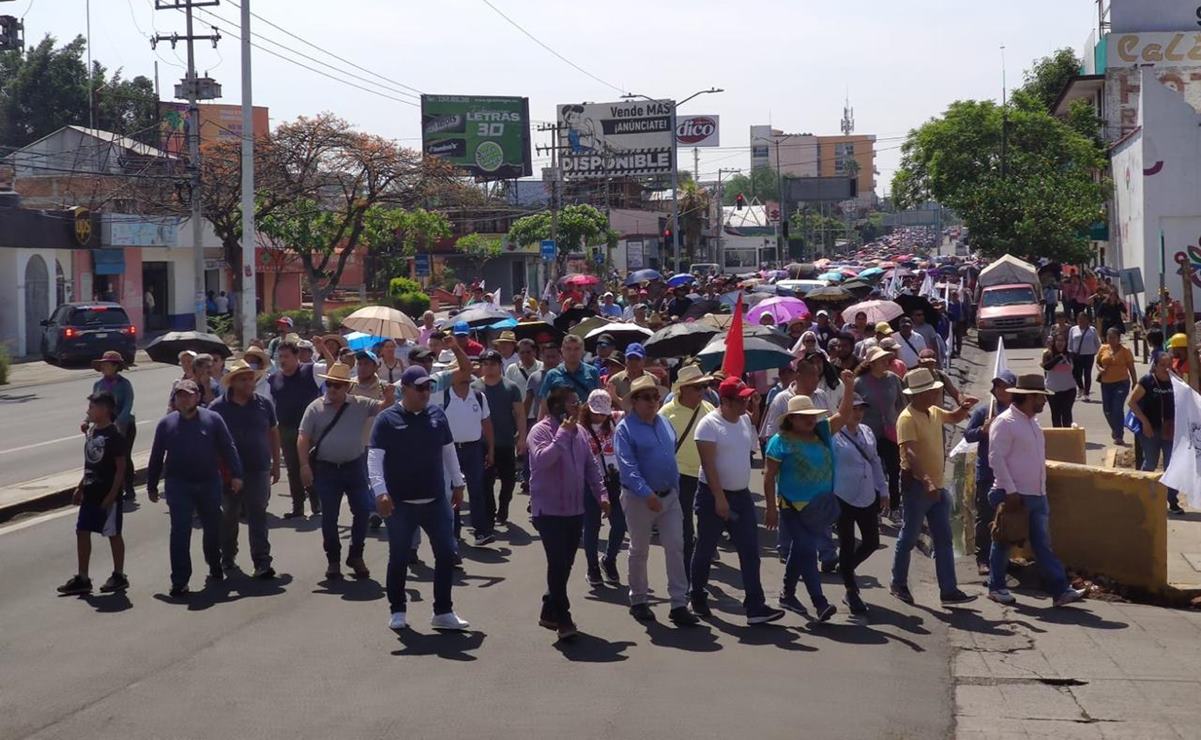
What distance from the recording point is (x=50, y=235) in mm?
Result: 42500

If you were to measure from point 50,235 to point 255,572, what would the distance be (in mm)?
35252

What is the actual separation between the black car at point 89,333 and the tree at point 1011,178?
29562 mm

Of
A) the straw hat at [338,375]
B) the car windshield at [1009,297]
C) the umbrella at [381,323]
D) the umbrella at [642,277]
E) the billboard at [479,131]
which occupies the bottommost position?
the straw hat at [338,375]

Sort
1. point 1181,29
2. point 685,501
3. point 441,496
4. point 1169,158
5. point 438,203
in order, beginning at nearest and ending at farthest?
point 441,496, point 685,501, point 1169,158, point 438,203, point 1181,29

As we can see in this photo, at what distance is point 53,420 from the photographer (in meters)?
24.2

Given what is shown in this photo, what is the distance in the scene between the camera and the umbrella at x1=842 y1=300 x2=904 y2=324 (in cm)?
1978

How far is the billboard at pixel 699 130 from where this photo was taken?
385 ft

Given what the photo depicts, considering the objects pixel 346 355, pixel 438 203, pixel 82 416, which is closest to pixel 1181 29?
pixel 438 203

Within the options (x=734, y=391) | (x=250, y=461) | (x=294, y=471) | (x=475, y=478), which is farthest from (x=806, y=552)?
(x=294, y=471)

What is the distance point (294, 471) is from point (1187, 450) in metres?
7.88

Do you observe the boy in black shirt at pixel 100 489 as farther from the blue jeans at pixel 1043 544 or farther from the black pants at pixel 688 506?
the blue jeans at pixel 1043 544

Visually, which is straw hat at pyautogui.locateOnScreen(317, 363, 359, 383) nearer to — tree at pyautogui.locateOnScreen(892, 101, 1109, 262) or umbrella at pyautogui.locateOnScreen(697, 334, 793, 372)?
umbrella at pyautogui.locateOnScreen(697, 334, 793, 372)

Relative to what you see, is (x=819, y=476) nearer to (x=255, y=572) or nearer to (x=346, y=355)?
(x=255, y=572)

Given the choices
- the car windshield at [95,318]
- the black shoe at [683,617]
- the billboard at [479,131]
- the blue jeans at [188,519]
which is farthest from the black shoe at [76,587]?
the billboard at [479,131]
